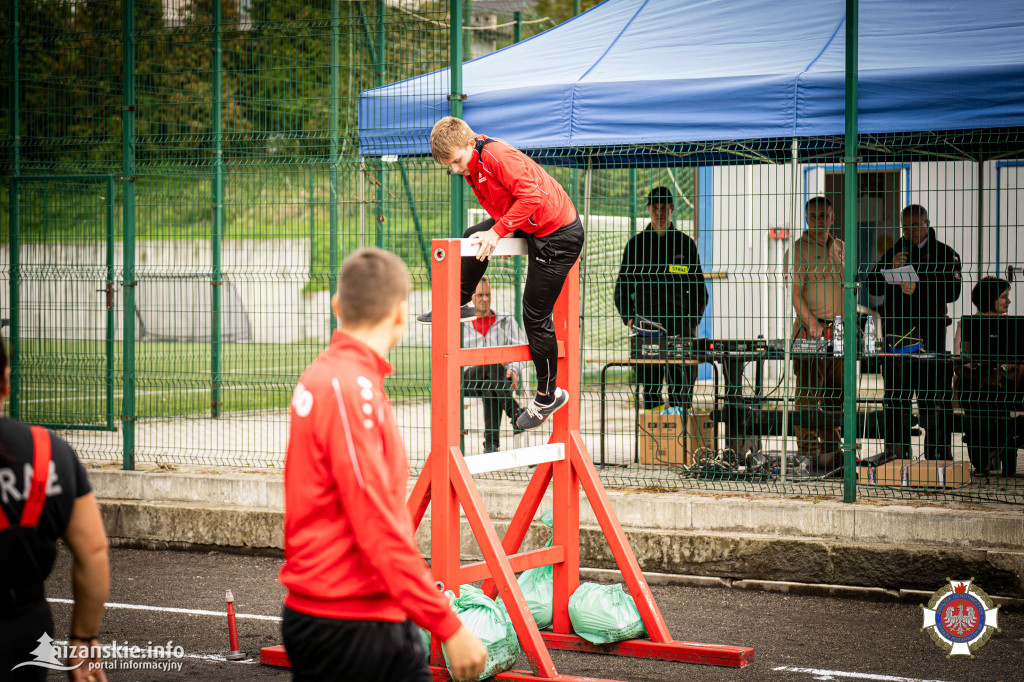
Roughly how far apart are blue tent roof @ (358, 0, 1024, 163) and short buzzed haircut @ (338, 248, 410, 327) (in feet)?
18.3

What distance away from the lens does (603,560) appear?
27.1 ft

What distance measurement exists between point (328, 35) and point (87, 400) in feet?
13.6

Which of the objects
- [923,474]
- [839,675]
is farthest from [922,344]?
[839,675]

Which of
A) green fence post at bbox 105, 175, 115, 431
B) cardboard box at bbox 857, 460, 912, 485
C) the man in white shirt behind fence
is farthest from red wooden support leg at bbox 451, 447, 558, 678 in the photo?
green fence post at bbox 105, 175, 115, 431

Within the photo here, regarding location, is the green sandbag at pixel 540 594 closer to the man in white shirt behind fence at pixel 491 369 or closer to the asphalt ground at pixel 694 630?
the asphalt ground at pixel 694 630

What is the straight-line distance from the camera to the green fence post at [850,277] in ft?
25.8

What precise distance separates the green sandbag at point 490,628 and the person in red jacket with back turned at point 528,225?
0.97 m

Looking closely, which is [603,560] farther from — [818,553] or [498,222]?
[498,222]

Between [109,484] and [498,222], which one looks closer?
[498,222]

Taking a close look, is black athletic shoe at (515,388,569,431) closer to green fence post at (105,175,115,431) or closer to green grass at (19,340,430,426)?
green grass at (19,340,430,426)

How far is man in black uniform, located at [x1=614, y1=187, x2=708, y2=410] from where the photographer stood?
8898 mm

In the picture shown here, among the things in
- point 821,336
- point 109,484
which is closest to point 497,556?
point 821,336

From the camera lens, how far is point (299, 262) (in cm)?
1088

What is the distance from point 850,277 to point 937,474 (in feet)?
5.15
